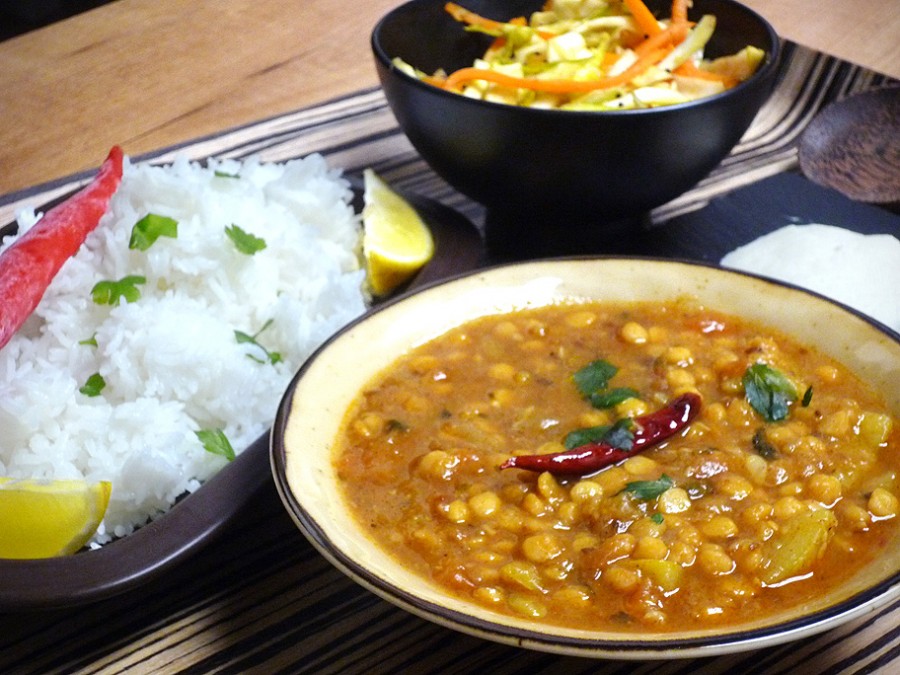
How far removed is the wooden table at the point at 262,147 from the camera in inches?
61.9

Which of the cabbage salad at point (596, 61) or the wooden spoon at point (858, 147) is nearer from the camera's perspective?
the cabbage salad at point (596, 61)

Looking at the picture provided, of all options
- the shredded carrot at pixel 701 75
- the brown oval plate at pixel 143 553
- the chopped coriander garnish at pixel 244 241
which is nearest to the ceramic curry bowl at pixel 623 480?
the brown oval plate at pixel 143 553

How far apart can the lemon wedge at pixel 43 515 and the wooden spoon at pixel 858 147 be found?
2016mm

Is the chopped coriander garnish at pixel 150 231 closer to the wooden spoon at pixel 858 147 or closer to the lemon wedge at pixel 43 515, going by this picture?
the lemon wedge at pixel 43 515

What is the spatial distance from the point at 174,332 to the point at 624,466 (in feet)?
3.03

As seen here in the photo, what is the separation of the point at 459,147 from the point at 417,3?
1.87 ft

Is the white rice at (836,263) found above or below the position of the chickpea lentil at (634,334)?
below

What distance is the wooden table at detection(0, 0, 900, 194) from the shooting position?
10.5 feet

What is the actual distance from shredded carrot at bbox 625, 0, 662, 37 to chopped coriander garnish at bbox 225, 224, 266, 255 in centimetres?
109

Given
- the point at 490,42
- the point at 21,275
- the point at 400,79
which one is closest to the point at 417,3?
the point at 490,42

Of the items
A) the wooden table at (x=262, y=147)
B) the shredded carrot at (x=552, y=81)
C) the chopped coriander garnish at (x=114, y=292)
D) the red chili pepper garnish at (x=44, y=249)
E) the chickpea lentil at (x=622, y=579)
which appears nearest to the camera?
the chickpea lentil at (x=622, y=579)

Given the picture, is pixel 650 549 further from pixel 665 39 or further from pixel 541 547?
pixel 665 39

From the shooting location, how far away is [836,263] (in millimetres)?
2309

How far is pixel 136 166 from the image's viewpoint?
2438 millimetres
